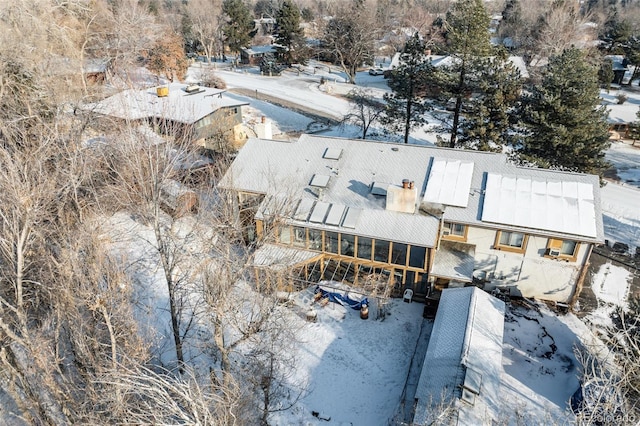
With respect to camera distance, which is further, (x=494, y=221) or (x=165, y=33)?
(x=165, y=33)

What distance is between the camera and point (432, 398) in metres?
17.6

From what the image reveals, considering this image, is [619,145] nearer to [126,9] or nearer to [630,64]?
[630,64]

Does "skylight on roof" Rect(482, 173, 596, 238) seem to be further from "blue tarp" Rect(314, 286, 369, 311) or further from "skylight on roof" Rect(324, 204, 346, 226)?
"blue tarp" Rect(314, 286, 369, 311)

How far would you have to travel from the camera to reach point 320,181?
26.4 meters

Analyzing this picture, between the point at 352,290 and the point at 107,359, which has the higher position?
the point at 107,359

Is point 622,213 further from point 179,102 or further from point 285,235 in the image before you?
point 179,102

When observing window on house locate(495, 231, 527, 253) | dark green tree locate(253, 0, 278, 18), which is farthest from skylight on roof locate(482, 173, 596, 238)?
dark green tree locate(253, 0, 278, 18)

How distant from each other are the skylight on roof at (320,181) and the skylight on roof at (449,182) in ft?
18.4

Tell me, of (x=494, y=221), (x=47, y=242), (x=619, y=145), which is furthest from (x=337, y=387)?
(x=619, y=145)

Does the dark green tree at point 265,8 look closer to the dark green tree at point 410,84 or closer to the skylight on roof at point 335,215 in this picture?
the dark green tree at point 410,84

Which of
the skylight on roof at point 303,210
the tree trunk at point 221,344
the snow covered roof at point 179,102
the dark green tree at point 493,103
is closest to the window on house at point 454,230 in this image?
the skylight on roof at point 303,210

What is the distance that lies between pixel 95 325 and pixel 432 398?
42.5ft

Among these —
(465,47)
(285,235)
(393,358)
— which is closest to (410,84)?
(465,47)

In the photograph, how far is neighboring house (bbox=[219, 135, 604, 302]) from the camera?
23734mm
